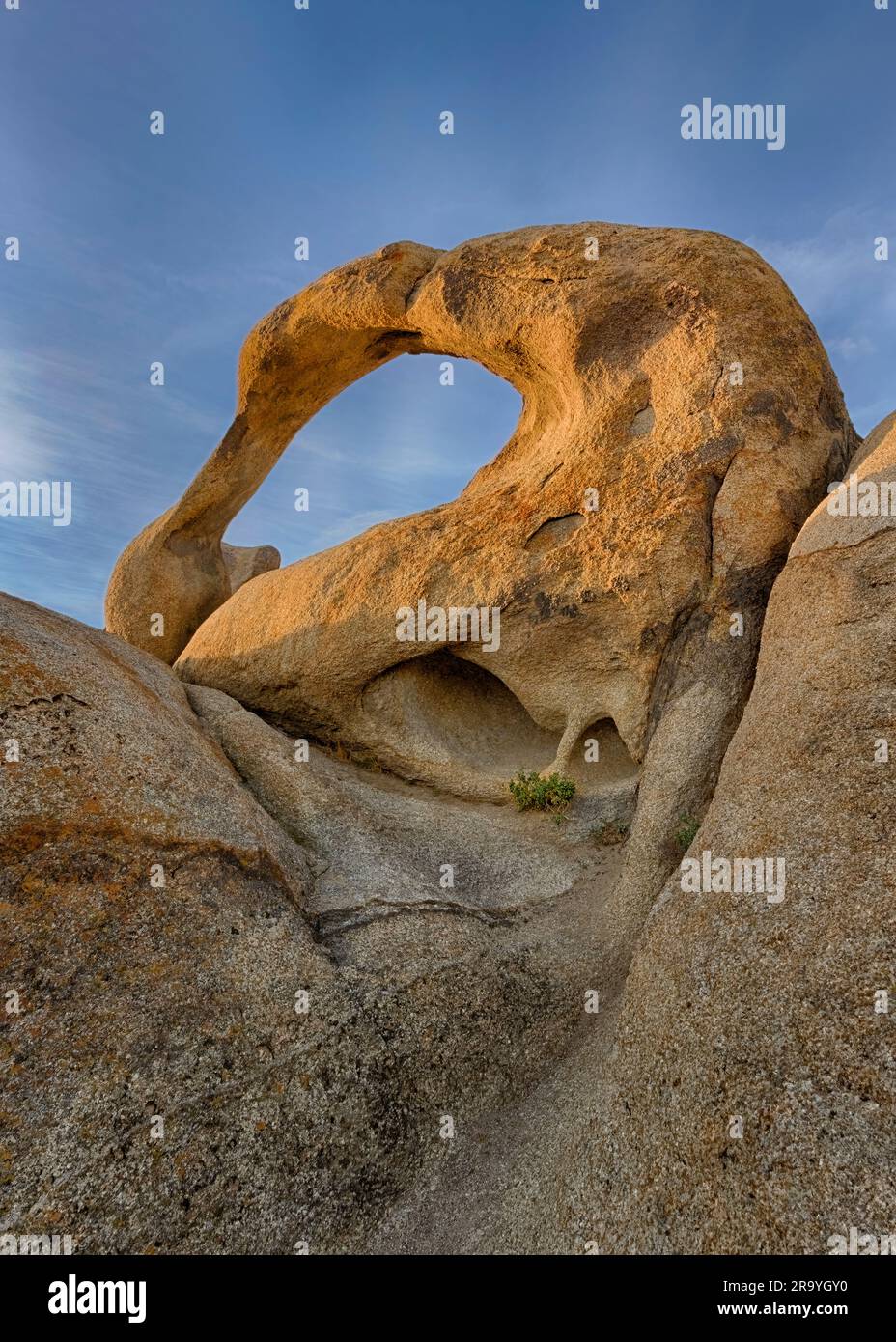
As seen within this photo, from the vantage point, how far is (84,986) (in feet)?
19.9

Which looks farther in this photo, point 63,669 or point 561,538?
point 561,538

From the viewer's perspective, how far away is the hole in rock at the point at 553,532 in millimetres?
12113

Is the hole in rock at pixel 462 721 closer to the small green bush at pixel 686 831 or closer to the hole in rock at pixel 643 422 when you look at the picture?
the small green bush at pixel 686 831

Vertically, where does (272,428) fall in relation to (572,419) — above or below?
above

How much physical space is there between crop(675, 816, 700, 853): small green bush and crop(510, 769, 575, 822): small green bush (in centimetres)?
247

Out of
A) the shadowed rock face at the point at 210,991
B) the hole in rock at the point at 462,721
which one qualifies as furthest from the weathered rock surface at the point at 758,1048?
the hole in rock at the point at 462,721

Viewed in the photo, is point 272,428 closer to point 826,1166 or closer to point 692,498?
point 692,498

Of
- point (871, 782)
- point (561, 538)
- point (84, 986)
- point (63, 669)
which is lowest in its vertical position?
point (84, 986)

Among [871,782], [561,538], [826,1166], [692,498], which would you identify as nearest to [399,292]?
[561,538]

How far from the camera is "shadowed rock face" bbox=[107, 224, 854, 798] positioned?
1074cm

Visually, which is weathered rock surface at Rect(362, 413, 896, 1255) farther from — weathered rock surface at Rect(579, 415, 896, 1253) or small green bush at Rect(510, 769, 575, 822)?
small green bush at Rect(510, 769, 575, 822)

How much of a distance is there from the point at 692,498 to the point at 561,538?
227 centimetres

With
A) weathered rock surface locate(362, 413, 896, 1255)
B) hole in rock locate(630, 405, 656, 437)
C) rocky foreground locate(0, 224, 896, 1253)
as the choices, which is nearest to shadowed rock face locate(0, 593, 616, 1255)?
rocky foreground locate(0, 224, 896, 1253)

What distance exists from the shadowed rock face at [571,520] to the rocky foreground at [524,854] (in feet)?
0.23
